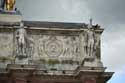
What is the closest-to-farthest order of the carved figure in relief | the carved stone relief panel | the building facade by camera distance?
the building facade, the carved figure in relief, the carved stone relief panel

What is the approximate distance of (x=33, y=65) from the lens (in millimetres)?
22406

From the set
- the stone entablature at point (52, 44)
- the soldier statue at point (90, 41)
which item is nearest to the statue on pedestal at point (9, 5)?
the stone entablature at point (52, 44)

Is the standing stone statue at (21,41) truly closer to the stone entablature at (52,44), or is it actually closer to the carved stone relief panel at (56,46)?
the stone entablature at (52,44)

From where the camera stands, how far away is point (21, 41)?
75.5 feet

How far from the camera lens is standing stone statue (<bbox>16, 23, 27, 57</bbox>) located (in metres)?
22.9

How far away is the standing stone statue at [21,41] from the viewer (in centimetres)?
2291

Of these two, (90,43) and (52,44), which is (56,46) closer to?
(52,44)

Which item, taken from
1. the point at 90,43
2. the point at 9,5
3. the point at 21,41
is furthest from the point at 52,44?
the point at 9,5

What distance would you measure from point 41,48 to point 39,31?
A: 71cm

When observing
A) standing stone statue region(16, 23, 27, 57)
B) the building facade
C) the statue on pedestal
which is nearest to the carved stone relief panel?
the building facade

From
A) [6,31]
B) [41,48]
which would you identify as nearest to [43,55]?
[41,48]

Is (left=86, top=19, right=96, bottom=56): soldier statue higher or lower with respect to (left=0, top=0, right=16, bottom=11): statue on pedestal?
lower

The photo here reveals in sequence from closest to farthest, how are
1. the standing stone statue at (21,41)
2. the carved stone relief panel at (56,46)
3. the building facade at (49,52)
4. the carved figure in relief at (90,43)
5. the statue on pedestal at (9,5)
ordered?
the building facade at (49,52) < the standing stone statue at (21,41) < the carved figure in relief at (90,43) < the carved stone relief panel at (56,46) < the statue on pedestal at (9,5)

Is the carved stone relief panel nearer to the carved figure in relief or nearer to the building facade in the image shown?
the building facade
